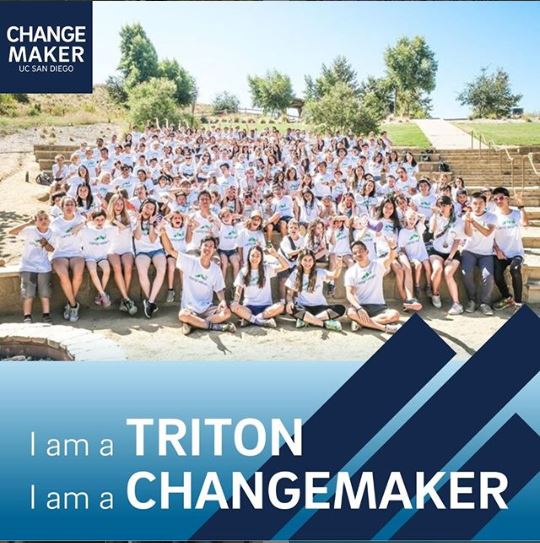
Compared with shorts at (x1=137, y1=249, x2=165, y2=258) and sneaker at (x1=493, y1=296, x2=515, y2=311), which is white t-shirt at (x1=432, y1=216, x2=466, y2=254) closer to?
sneaker at (x1=493, y1=296, x2=515, y2=311)

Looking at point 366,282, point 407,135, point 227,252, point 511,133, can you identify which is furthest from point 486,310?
point 511,133

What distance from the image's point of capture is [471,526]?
2.72m

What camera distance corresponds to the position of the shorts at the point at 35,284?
611 centimetres

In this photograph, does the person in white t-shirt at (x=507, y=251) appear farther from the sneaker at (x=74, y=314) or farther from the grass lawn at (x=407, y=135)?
the grass lawn at (x=407, y=135)

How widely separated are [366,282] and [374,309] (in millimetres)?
341

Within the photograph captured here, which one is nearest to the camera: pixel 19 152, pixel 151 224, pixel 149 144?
pixel 151 224

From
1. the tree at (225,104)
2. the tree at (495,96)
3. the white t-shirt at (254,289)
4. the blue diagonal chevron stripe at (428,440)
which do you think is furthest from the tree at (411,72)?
the blue diagonal chevron stripe at (428,440)

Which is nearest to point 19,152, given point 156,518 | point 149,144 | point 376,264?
point 149,144

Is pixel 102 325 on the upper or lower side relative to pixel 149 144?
lower

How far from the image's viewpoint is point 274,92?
51.9 meters

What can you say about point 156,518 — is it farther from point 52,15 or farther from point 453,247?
point 52,15

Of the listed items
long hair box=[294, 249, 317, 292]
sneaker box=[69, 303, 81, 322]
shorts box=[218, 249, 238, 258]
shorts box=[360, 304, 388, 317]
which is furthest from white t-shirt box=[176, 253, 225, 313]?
shorts box=[360, 304, 388, 317]

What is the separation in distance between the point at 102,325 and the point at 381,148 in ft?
35.8

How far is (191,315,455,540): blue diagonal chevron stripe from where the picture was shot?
2709mm
